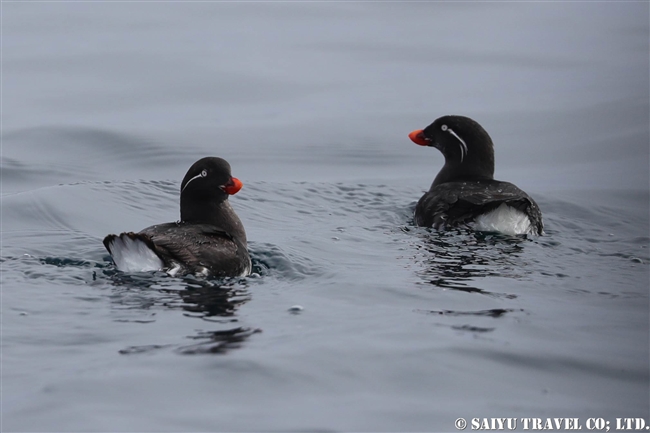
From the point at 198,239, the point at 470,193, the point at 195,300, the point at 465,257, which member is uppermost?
the point at 470,193

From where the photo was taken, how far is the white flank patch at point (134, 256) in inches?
255

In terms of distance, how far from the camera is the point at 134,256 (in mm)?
6594

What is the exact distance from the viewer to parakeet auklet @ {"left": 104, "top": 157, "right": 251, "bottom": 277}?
21.5 ft

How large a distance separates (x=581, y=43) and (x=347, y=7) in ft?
15.6

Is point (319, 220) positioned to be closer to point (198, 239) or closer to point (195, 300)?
point (198, 239)

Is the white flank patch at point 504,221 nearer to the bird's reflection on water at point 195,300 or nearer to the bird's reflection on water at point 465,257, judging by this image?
the bird's reflection on water at point 465,257

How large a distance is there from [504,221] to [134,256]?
11.4ft

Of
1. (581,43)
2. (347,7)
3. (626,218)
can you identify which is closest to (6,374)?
(626,218)

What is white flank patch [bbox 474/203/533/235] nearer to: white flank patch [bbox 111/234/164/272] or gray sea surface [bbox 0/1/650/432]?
gray sea surface [bbox 0/1/650/432]

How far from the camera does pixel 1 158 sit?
38.5ft

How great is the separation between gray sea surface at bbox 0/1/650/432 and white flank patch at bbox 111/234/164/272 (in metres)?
0.09

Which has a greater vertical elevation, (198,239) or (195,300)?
(198,239)

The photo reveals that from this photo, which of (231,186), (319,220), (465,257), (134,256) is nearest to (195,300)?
(134,256)

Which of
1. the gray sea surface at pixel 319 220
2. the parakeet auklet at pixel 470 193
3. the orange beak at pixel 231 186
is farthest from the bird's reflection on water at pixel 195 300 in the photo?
the parakeet auklet at pixel 470 193
